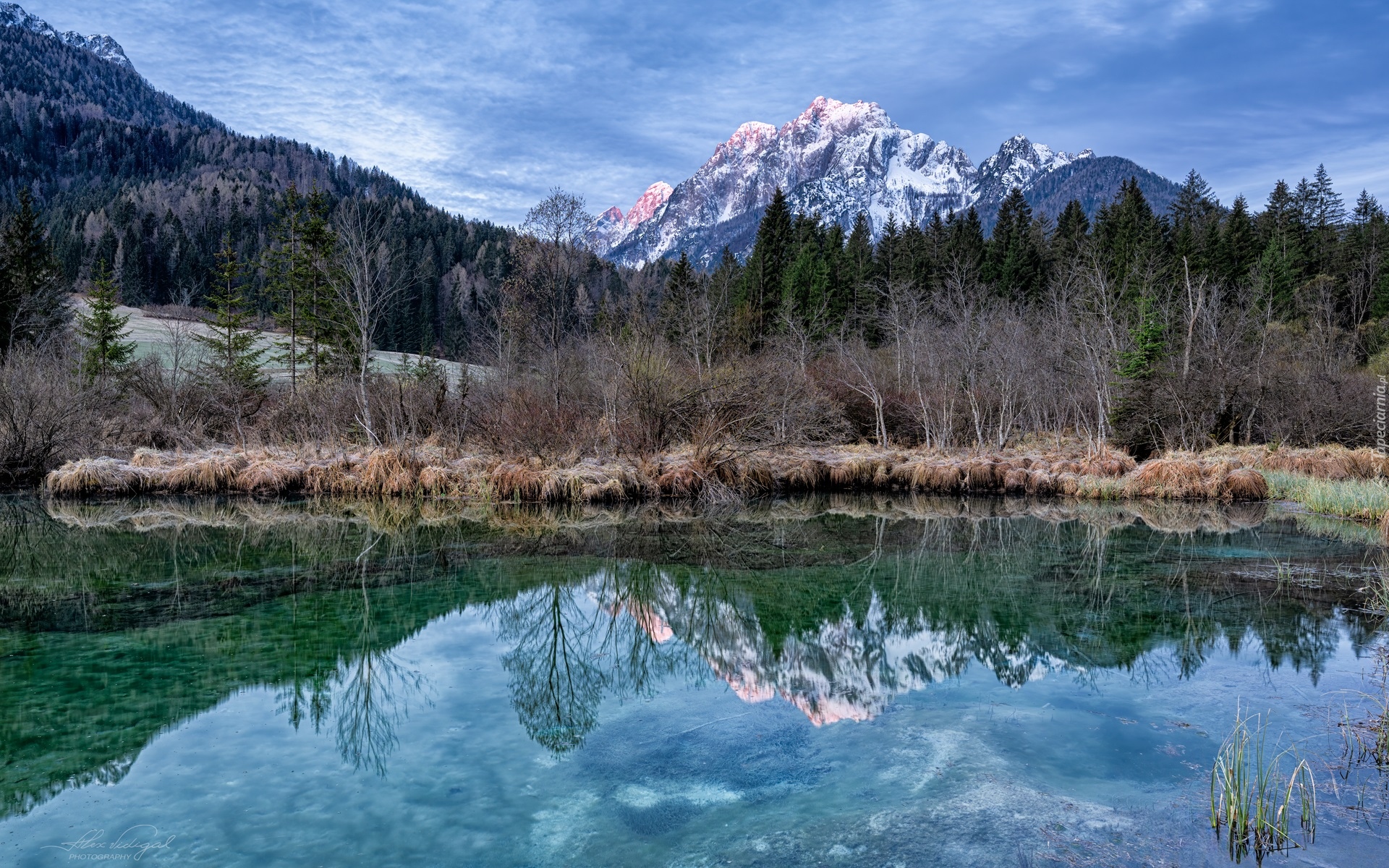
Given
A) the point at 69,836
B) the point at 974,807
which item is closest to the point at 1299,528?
the point at 974,807

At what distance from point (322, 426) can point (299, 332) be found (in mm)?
13818

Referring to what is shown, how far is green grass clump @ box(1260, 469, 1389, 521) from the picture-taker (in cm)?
1445

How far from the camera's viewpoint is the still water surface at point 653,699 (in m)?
3.92

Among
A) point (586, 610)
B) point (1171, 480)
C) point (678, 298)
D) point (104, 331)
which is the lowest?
point (586, 610)

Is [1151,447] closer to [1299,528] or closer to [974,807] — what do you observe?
[1299,528]

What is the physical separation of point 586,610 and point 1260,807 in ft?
20.4

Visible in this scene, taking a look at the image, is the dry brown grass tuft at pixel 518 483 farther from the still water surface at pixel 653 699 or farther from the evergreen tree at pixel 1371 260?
the evergreen tree at pixel 1371 260

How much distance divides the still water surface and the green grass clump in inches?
169

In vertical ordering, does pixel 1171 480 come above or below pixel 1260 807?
above

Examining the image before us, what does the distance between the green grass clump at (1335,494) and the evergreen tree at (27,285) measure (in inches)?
1534

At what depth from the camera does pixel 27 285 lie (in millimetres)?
33938

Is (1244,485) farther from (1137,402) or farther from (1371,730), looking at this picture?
(1371,730)

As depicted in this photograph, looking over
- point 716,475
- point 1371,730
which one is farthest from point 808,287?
point 1371,730

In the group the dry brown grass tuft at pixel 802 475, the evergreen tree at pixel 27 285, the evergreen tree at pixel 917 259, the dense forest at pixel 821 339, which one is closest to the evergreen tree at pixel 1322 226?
the dense forest at pixel 821 339
